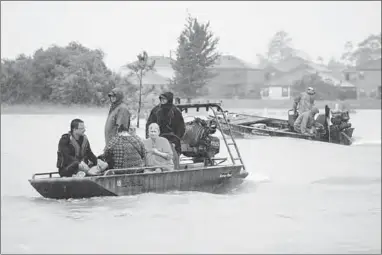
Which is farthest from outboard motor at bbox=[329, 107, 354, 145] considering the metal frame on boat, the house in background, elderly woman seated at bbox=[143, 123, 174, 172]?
the house in background

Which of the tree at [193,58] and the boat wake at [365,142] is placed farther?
the tree at [193,58]

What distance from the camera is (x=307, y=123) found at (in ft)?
75.1

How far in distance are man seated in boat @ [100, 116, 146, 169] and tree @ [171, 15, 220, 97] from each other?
110 feet

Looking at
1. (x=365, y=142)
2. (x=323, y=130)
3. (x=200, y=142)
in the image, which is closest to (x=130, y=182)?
(x=200, y=142)

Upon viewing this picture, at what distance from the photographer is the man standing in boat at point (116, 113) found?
43.3ft

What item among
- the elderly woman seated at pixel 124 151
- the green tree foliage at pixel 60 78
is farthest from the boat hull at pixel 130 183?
the green tree foliage at pixel 60 78

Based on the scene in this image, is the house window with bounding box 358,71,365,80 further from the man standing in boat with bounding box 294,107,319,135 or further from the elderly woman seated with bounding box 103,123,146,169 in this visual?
the elderly woman seated with bounding box 103,123,146,169

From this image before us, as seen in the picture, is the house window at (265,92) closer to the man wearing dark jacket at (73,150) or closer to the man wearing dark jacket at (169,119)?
the man wearing dark jacket at (169,119)

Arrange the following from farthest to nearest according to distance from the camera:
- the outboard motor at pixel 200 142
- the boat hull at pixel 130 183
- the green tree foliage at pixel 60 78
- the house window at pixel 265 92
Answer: the house window at pixel 265 92 < the green tree foliage at pixel 60 78 < the outboard motor at pixel 200 142 < the boat hull at pixel 130 183

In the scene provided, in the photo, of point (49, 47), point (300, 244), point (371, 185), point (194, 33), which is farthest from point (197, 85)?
point (300, 244)

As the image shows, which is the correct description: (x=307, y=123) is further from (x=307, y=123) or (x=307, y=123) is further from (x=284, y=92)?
(x=284, y=92)

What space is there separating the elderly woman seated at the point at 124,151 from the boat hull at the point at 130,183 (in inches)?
7.7

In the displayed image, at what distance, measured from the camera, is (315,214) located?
1159cm

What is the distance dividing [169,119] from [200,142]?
154 centimetres
